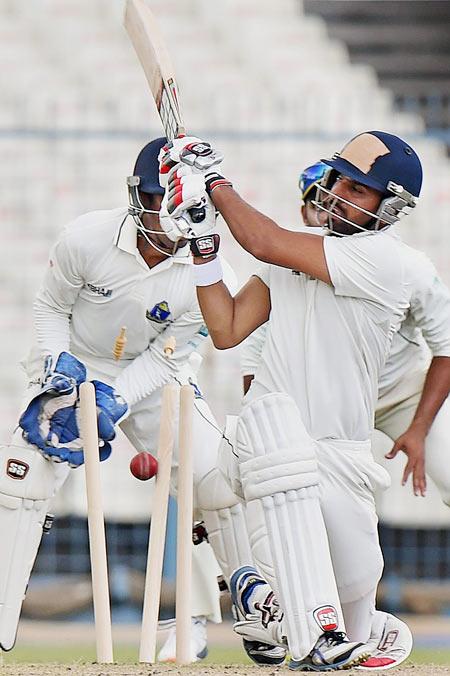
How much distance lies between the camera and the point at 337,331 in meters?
3.15

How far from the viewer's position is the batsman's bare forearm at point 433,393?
3.91m

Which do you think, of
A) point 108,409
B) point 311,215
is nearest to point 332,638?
point 108,409

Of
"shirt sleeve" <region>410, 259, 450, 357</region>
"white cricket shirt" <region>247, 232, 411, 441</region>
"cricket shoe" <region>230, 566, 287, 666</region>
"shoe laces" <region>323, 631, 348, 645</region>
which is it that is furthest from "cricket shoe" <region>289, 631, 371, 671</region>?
"shirt sleeve" <region>410, 259, 450, 357</region>

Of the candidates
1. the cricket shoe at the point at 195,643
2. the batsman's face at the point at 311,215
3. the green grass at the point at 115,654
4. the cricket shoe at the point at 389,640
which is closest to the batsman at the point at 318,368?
the cricket shoe at the point at 389,640

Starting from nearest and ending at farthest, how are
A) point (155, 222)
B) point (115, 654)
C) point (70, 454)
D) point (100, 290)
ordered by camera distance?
point (70, 454) < point (155, 222) < point (100, 290) < point (115, 654)

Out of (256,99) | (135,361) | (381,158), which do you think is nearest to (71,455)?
(135,361)

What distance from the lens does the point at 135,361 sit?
13.0 ft

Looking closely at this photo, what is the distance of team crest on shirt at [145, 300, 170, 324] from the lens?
3.89 meters

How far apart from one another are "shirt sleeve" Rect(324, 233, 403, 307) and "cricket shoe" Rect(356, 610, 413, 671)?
81 cm

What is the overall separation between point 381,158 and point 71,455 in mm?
1032

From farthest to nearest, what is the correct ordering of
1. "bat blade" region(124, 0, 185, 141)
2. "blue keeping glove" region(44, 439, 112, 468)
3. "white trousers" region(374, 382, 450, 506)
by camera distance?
"white trousers" region(374, 382, 450, 506) < "blue keeping glove" region(44, 439, 112, 468) < "bat blade" region(124, 0, 185, 141)

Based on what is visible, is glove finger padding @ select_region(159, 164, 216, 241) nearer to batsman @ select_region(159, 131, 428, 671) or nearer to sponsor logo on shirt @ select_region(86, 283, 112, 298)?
batsman @ select_region(159, 131, 428, 671)

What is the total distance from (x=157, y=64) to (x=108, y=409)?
81 cm

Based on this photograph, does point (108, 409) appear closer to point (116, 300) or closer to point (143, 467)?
point (143, 467)
